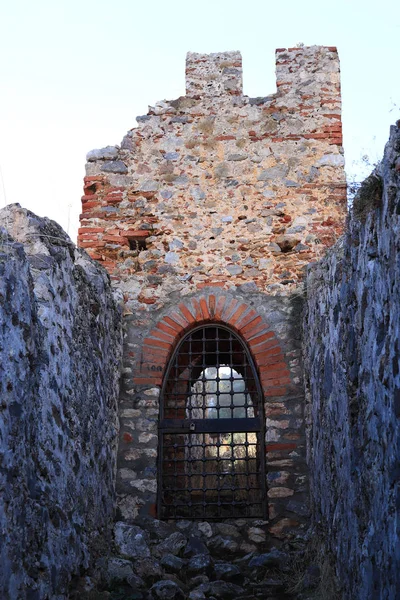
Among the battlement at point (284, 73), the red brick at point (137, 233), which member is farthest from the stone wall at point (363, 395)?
the battlement at point (284, 73)

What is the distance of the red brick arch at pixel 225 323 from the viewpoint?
593 centimetres

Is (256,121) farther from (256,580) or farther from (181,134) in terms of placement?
(256,580)

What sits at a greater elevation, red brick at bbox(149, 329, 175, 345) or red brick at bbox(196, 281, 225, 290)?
red brick at bbox(196, 281, 225, 290)

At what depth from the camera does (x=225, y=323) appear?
6.18 m

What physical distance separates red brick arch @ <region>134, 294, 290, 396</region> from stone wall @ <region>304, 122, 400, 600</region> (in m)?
0.85

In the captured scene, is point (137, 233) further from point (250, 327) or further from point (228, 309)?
point (250, 327)

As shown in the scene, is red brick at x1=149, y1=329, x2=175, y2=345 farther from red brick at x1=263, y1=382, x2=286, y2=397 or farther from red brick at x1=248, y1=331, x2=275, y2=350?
red brick at x1=263, y1=382, x2=286, y2=397

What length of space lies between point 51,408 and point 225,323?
7.90 feet

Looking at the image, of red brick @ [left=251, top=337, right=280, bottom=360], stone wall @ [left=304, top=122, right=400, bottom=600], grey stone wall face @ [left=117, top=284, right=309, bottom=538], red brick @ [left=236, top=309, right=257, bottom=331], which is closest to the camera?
stone wall @ [left=304, top=122, right=400, bottom=600]

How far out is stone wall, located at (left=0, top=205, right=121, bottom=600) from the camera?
3.36 metres

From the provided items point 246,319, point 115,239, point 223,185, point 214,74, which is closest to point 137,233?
point 115,239


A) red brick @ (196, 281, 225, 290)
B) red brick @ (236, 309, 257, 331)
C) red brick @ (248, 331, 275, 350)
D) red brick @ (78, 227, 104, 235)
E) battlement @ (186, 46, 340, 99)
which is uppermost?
battlement @ (186, 46, 340, 99)

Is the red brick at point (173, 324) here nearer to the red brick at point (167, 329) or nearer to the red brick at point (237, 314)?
the red brick at point (167, 329)

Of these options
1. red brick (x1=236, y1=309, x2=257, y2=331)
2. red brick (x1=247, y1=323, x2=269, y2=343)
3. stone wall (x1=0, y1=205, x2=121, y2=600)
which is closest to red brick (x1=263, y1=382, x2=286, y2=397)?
red brick (x1=247, y1=323, x2=269, y2=343)
